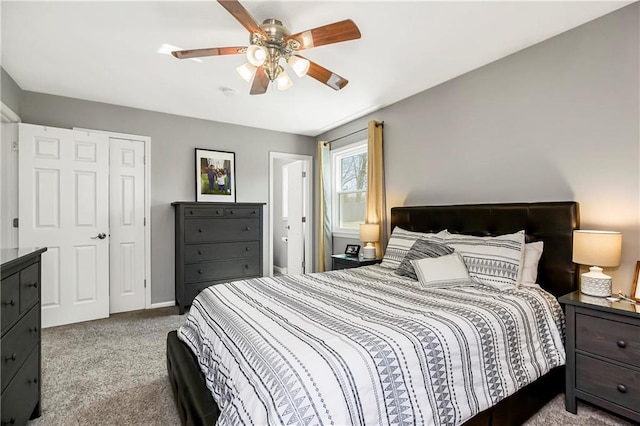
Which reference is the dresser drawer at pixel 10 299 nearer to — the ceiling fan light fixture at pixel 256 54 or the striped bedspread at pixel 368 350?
the striped bedspread at pixel 368 350

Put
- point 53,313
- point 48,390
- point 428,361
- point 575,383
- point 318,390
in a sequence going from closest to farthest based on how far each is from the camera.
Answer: point 318,390, point 428,361, point 575,383, point 48,390, point 53,313

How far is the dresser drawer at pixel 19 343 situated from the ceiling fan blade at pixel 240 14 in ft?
6.02

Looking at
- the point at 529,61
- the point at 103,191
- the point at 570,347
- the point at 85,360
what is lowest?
the point at 85,360

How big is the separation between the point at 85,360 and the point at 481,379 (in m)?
2.88

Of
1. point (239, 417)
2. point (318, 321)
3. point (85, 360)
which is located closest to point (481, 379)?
point (318, 321)

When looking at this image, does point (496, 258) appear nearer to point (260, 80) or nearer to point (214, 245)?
point (260, 80)

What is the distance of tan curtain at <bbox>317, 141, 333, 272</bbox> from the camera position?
15.4 feet

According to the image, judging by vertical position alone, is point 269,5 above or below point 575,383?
above

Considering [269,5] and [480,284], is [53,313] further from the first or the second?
[480,284]

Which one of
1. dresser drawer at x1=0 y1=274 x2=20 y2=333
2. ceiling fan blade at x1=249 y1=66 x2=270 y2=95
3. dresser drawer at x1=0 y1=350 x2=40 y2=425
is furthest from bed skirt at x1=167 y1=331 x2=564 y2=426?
ceiling fan blade at x1=249 y1=66 x2=270 y2=95

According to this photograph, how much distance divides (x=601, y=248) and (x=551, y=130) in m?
0.97

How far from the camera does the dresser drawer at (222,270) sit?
367cm

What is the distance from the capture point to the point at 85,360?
2500mm

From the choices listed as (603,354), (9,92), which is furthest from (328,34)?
(9,92)
